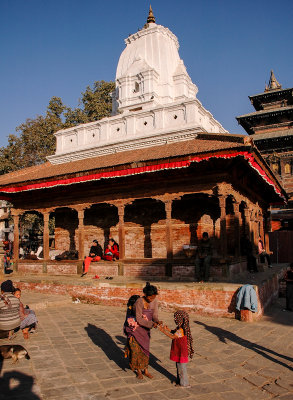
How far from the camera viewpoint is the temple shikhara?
37.4 feet

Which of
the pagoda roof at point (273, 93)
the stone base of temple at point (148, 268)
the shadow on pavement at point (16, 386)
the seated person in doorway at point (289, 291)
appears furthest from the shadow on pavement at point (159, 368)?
the pagoda roof at point (273, 93)

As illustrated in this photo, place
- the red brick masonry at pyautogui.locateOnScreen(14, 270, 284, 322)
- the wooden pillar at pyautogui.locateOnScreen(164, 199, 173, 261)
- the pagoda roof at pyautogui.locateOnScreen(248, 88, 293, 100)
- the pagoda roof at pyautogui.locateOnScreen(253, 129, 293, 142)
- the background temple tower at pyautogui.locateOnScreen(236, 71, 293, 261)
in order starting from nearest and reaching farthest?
the red brick masonry at pyautogui.locateOnScreen(14, 270, 284, 322) → the wooden pillar at pyautogui.locateOnScreen(164, 199, 173, 261) → the background temple tower at pyautogui.locateOnScreen(236, 71, 293, 261) → the pagoda roof at pyautogui.locateOnScreen(253, 129, 293, 142) → the pagoda roof at pyautogui.locateOnScreen(248, 88, 293, 100)

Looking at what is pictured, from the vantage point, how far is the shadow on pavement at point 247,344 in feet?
20.4

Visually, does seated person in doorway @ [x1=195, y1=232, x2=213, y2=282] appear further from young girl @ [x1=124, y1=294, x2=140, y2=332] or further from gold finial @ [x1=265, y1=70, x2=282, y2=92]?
gold finial @ [x1=265, y1=70, x2=282, y2=92]

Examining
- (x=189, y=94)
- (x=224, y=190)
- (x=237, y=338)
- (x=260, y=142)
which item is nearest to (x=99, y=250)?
(x=224, y=190)

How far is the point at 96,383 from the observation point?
5.08 meters

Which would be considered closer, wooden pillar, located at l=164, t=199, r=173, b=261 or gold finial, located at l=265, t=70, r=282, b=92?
wooden pillar, located at l=164, t=199, r=173, b=261

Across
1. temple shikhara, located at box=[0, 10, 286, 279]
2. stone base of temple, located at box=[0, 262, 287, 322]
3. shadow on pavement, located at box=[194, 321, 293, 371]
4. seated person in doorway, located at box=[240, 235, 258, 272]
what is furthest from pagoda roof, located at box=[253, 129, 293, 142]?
shadow on pavement, located at box=[194, 321, 293, 371]

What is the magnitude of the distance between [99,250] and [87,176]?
3.23m

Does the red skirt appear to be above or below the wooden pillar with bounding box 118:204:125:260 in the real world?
below

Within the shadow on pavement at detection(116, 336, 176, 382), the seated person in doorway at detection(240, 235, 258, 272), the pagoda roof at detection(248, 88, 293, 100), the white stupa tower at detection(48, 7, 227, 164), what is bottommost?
the shadow on pavement at detection(116, 336, 176, 382)

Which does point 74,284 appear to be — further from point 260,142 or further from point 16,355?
point 260,142

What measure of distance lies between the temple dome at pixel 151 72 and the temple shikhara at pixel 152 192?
5639 millimetres

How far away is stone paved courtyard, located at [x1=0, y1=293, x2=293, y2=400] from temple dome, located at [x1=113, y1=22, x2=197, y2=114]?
676 inches
